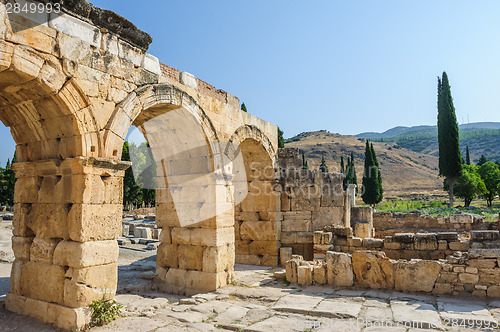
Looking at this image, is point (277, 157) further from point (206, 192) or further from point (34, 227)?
point (34, 227)

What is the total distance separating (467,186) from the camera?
31422mm

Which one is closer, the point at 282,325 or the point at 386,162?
the point at 282,325

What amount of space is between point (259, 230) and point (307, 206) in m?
1.58

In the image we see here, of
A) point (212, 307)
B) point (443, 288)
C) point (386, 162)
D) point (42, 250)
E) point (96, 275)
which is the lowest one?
point (212, 307)

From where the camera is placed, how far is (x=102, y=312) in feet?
16.3

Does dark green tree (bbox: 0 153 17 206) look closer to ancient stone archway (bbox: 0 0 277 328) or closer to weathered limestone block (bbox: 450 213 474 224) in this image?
ancient stone archway (bbox: 0 0 277 328)

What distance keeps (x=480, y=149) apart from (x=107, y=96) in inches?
5416

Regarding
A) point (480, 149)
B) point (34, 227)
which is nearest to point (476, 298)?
point (34, 227)

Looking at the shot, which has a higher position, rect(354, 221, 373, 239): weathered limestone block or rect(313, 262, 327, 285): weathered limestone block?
rect(354, 221, 373, 239): weathered limestone block

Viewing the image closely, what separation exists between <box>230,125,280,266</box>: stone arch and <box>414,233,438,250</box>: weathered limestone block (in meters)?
3.64

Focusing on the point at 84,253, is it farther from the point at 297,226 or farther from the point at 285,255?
the point at 297,226

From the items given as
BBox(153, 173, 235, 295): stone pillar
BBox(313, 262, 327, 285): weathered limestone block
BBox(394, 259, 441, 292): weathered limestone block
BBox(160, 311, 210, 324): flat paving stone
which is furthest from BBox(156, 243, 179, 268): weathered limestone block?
BBox(394, 259, 441, 292): weathered limestone block

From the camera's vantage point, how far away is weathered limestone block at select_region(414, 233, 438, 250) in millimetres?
8422

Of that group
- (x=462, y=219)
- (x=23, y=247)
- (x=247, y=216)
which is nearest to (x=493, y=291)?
(x=247, y=216)
